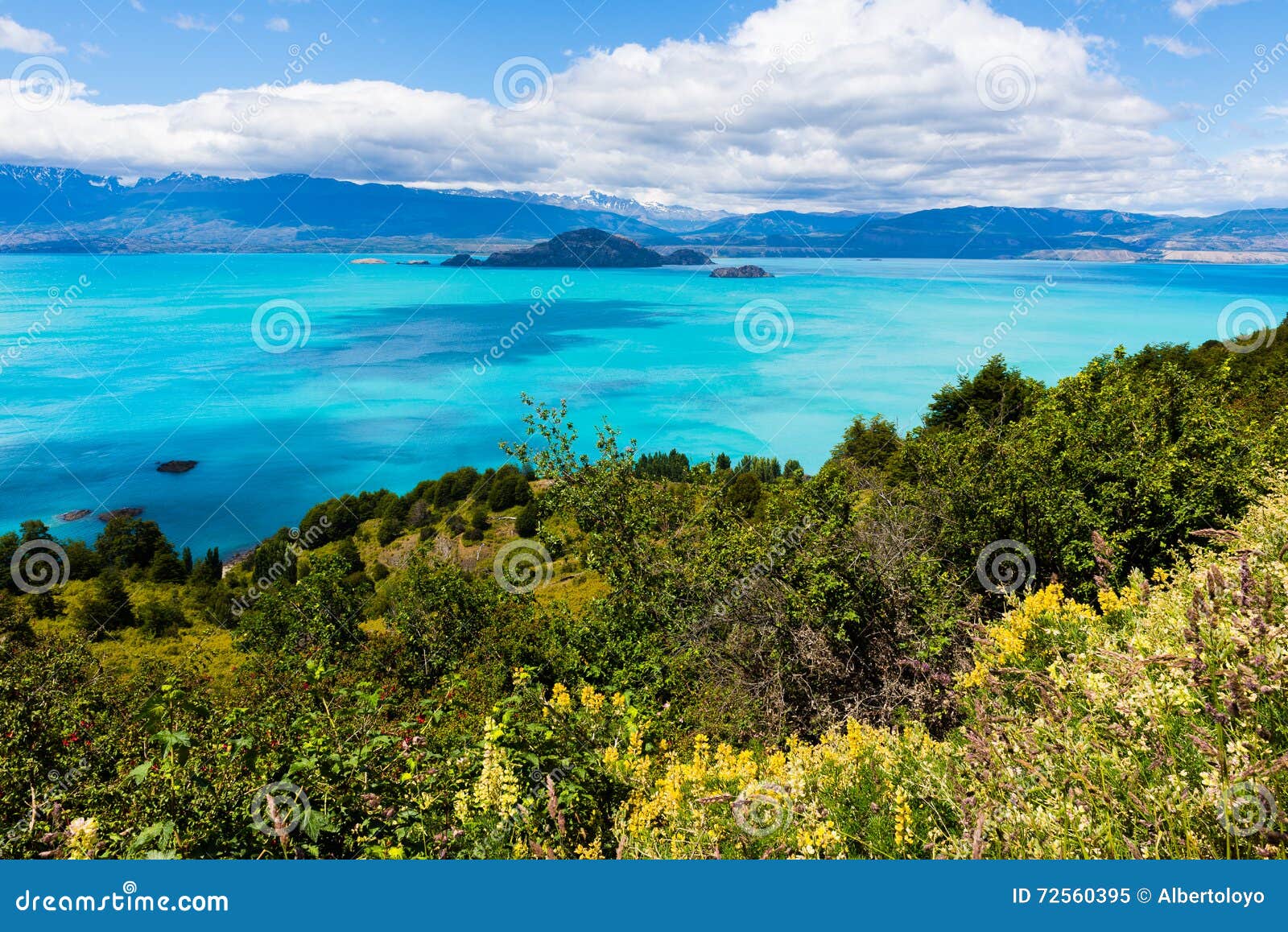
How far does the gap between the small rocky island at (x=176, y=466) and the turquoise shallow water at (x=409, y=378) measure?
1.08 metres

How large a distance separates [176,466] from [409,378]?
47095 millimetres

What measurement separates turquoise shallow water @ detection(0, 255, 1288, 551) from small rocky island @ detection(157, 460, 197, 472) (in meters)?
1.08

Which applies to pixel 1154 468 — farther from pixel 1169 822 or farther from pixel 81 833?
pixel 81 833

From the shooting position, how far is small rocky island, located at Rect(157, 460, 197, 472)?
83.1 metres

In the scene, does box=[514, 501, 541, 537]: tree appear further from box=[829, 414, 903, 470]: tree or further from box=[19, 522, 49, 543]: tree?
box=[19, 522, 49, 543]: tree

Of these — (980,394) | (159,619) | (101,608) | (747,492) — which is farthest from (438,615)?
(980,394)

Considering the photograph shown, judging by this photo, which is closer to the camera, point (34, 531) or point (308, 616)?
point (308, 616)

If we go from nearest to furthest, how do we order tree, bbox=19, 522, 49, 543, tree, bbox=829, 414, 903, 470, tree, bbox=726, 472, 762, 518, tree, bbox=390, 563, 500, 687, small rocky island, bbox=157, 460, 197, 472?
tree, bbox=390, 563, 500, 687 → tree, bbox=726, 472, 762, 518 → tree, bbox=829, 414, 903, 470 → tree, bbox=19, 522, 49, 543 → small rocky island, bbox=157, 460, 197, 472

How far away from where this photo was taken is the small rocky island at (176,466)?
8306 cm

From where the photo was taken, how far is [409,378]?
125188 millimetres

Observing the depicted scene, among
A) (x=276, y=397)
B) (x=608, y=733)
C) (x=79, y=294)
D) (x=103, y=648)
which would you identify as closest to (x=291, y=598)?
(x=103, y=648)

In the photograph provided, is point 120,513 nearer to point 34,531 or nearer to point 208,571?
point 34,531

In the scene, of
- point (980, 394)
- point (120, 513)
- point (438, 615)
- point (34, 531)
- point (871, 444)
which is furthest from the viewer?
point (120, 513)

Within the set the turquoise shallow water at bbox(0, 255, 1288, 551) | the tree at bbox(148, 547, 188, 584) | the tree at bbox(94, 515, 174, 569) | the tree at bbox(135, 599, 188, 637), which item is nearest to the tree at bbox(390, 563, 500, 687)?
the tree at bbox(135, 599, 188, 637)
